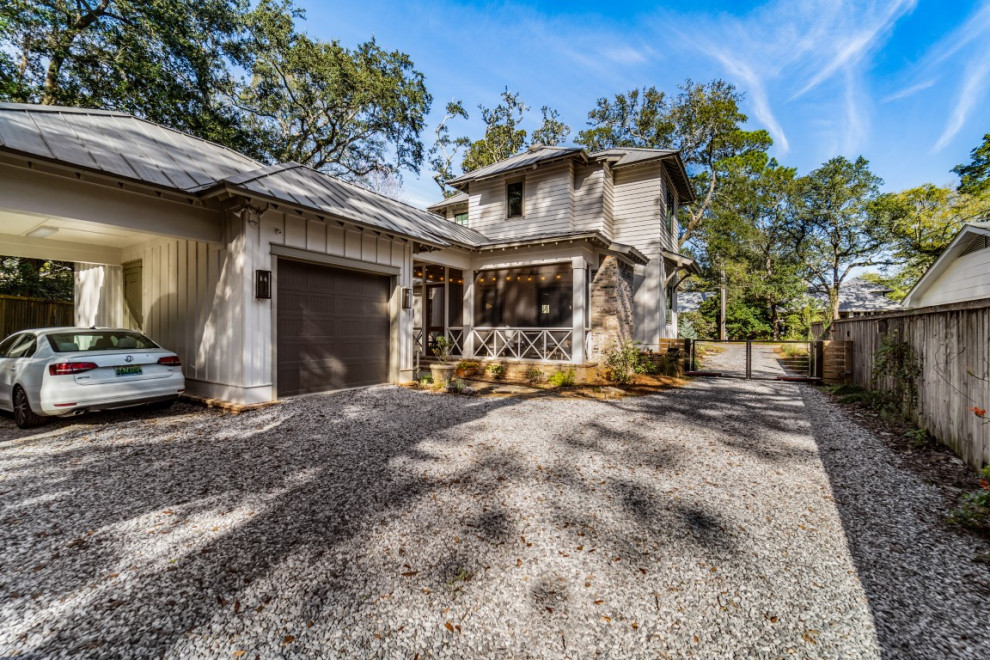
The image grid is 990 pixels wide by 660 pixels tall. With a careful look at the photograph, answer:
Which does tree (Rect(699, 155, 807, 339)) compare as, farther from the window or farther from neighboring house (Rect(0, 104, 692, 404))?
the window

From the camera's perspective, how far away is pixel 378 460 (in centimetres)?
406

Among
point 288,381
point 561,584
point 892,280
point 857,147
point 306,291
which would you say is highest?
point 857,147

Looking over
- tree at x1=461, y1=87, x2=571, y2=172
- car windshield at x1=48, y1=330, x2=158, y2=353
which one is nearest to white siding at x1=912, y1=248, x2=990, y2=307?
car windshield at x1=48, y1=330, x2=158, y2=353

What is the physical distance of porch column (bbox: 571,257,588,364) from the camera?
950 centimetres

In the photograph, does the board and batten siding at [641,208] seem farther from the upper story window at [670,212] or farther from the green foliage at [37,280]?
the green foliage at [37,280]

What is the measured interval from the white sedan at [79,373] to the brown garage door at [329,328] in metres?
1.65

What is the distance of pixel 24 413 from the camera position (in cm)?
511

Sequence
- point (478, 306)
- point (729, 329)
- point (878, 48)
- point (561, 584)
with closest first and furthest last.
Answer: point (561, 584) < point (878, 48) < point (478, 306) < point (729, 329)

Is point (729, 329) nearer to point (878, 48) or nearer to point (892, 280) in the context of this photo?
point (892, 280)

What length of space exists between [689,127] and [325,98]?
17.3 metres

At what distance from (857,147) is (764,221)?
6.08 metres

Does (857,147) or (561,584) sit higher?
(857,147)

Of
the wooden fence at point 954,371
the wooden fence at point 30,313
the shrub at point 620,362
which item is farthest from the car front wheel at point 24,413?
the wooden fence at point 954,371

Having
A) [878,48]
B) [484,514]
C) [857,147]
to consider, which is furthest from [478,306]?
[857,147]
